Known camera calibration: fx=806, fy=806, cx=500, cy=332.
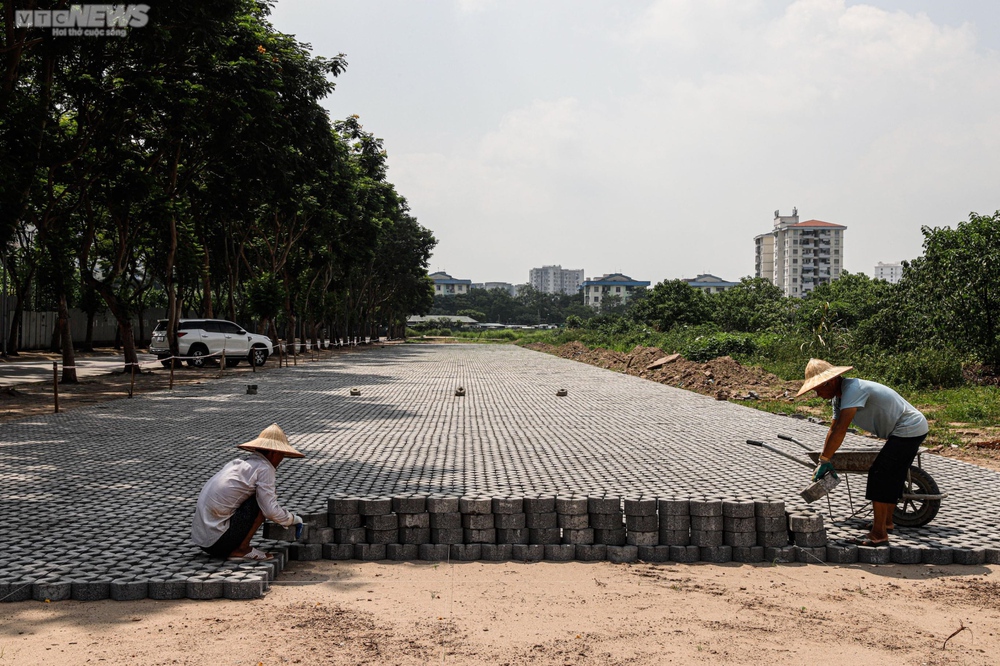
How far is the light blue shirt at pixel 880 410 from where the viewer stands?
6151mm

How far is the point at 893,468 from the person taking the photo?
20.2 ft

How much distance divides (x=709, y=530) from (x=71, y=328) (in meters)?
49.3

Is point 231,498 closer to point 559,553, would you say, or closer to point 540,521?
point 540,521

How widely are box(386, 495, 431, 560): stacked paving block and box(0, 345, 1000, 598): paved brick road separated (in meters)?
0.96

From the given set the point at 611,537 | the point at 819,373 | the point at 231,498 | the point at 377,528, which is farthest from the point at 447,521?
the point at 819,373

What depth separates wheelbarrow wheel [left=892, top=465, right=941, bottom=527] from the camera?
661 cm

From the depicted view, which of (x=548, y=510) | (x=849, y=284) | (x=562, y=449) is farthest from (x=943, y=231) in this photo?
(x=849, y=284)

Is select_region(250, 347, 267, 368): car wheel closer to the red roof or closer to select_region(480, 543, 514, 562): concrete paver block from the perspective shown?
select_region(480, 543, 514, 562): concrete paver block

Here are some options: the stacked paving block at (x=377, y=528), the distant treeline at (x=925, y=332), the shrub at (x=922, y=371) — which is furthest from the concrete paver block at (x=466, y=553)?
the distant treeline at (x=925, y=332)

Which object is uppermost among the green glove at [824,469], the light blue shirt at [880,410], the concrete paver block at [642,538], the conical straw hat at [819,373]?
the conical straw hat at [819,373]

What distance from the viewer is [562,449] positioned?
425 inches

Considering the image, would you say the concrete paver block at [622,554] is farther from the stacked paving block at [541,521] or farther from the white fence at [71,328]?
the white fence at [71,328]

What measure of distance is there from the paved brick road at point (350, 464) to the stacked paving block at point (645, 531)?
4.59ft

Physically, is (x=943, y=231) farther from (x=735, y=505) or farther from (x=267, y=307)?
(x=267, y=307)
